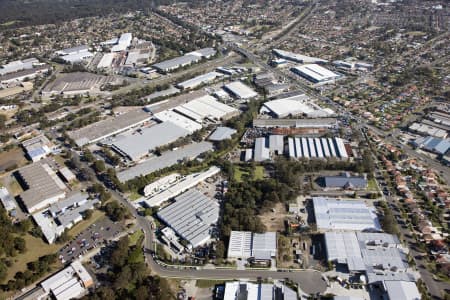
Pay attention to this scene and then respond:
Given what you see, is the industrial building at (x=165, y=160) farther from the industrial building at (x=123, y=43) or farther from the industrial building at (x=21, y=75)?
the industrial building at (x=123, y=43)

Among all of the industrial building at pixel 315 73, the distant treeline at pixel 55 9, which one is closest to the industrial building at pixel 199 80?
the industrial building at pixel 315 73

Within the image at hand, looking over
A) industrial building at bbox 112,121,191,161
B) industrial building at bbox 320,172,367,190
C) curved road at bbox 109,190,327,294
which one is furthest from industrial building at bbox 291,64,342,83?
curved road at bbox 109,190,327,294

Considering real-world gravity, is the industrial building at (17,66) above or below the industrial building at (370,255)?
above

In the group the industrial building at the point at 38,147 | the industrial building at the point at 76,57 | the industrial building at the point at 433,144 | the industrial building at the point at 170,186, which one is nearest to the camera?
the industrial building at the point at 170,186

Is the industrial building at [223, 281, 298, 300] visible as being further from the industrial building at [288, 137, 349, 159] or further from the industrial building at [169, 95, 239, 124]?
the industrial building at [169, 95, 239, 124]

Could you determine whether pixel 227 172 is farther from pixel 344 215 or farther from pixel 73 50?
pixel 73 50

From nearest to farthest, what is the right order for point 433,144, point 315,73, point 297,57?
point 433,144, point 315,73, point 297,57

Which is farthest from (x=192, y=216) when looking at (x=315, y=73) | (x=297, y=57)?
(x=297, y=57)
